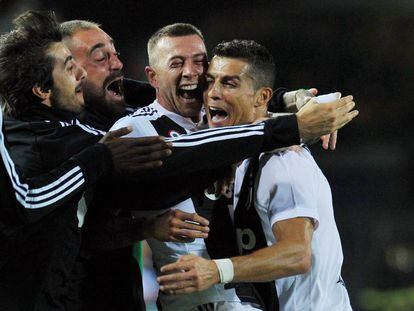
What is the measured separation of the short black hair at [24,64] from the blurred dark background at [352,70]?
125 inches

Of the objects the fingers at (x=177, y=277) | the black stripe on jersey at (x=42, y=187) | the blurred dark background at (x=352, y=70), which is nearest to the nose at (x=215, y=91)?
the black stripe on jersey at (x=42, y=187)

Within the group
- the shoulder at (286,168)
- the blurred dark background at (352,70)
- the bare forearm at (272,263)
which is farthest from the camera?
the blurred dark background at (352,70)

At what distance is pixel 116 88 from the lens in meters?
3.01

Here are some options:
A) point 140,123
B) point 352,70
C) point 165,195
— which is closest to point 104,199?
point 165,195

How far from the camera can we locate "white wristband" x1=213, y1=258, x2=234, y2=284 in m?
2.08

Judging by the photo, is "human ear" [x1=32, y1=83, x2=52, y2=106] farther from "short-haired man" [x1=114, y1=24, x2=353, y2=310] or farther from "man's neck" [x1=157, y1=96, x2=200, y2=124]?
"man's neck" [x1=157, y1=96, x2=200, y2=124]

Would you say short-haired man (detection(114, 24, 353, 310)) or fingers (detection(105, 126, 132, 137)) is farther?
short-haired man (detection(114, 24, 353, 310))

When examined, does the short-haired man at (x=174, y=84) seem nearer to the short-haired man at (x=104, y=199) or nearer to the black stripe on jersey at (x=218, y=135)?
the short-haired man at (x=104, y=199)

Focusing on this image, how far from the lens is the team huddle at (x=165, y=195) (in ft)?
7.09

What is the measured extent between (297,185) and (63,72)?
0.81 meters

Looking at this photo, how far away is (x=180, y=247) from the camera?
96.7 inches

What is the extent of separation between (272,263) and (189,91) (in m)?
0.86

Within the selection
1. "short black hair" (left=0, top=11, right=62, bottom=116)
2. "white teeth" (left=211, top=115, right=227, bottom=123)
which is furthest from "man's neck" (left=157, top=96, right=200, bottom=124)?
"short black hair" (left=0, top=11, right=62, bottom=116)

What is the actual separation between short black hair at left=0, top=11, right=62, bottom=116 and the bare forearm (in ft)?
2.67
